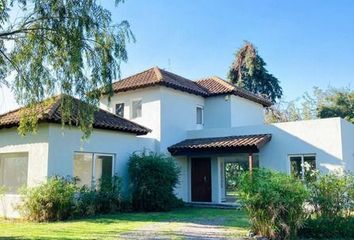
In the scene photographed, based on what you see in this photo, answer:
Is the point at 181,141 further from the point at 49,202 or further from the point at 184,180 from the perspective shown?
the point at 49,202

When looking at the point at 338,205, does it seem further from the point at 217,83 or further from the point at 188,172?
the point at 217,83

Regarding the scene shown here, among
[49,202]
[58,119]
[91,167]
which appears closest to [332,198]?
[49,202]

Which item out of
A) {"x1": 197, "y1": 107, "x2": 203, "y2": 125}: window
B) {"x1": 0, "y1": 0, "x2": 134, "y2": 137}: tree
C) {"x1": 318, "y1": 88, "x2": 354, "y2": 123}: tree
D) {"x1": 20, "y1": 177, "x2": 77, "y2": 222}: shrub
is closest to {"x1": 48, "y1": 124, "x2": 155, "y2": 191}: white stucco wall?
{"x1": 20, "y1": 177, "x2": 77, "y2": 222}: shrub

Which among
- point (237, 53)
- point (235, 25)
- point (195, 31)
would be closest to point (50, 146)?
point (195, 31)

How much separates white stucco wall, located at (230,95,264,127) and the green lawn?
404 inches

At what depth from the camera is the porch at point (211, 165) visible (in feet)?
70.2

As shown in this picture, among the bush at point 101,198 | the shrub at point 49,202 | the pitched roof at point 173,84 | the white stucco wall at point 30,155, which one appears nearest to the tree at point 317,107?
the pitched roof at point 173,84

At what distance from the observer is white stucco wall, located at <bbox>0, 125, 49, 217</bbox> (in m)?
16.7

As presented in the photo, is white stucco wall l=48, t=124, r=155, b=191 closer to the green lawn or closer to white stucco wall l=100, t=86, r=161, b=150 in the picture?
white stucco wall l=100, t=86, r=161, b=150

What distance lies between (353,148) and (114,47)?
586 inches

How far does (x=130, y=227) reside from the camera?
13141 millimetres

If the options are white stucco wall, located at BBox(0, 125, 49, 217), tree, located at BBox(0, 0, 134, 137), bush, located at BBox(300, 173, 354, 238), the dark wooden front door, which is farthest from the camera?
the dark wooden front door

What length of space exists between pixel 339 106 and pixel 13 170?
31576 millimetres

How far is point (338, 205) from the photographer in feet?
37.9
